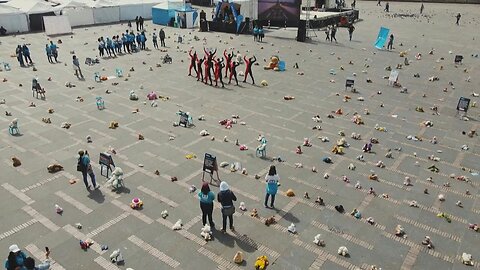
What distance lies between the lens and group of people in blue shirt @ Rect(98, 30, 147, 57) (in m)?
28.8

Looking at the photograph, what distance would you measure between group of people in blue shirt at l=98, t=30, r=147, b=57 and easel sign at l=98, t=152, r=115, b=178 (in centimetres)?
1754

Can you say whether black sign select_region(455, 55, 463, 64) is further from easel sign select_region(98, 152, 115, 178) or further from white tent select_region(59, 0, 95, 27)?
white tent select_region(59, 0, 95, 27)

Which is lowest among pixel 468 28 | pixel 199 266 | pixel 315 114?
pixel 199 266

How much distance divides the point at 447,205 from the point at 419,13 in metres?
50.5

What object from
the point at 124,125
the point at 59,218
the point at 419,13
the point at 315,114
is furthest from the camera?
the point at 419,13

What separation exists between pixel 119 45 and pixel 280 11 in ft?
54.1

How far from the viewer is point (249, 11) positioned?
39.8 meters

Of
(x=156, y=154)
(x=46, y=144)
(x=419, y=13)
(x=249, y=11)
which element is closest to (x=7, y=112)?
(x=46, y=144)

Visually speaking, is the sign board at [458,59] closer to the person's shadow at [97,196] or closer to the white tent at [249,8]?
the white tent at [249,8]

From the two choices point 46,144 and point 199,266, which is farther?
point 46,144

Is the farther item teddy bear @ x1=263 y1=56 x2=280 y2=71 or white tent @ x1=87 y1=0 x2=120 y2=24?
white tent @ x1=87 y1=0 x2=120 y2=24

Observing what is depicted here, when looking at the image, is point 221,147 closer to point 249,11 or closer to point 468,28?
point 249,11

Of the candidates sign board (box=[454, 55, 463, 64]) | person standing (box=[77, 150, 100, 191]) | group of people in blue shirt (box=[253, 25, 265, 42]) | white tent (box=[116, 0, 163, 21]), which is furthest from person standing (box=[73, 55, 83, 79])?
sign board (box=[454, 55, 463, 64])

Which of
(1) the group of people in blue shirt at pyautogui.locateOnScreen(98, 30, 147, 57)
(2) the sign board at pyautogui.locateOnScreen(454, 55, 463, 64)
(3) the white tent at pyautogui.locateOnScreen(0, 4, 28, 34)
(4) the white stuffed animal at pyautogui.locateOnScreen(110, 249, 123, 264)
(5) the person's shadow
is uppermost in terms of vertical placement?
(3) the white tent at pyautogui.locateOnScreen(0, 4, 28, 34)
